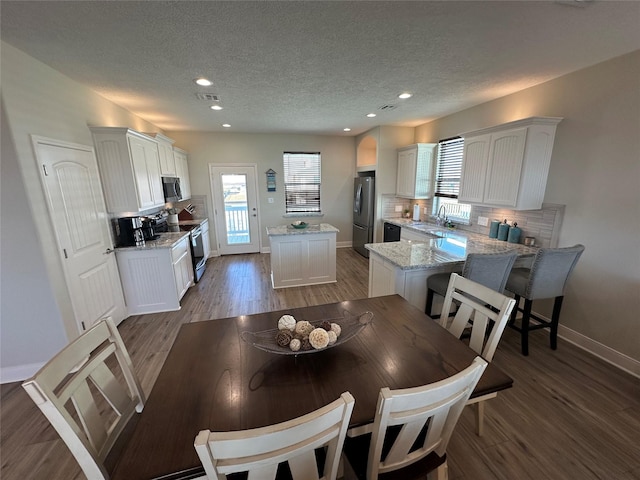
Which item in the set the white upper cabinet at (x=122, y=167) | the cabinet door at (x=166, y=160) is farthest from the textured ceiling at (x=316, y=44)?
the cabinet door at (x=166, y=160)

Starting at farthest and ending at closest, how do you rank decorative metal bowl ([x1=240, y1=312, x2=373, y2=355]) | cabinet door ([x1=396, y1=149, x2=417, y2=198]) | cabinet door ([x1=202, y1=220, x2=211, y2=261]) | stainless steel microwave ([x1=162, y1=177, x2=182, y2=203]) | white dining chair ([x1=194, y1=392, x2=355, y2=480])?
cabinet door ([x1=202, y1=220, x2=211, y2=261])
cabinet door ([x1=396, y1=149, x2=417, y2=198])
stainless steel microwave ([x1=162, y1=177, x2=182, y2=203])
decorative metal bowl ([x1=240, y1=312, x2=373, y2=355])
white dining chair ([x1=194, y1=392, x2=355, y2=480])

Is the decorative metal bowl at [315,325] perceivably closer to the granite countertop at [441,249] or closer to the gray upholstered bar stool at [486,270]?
the granite countertop at [441,249]

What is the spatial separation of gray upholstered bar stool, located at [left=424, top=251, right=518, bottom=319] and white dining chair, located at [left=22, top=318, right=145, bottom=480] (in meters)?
2.33

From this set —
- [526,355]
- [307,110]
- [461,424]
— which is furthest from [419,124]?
[461,424]

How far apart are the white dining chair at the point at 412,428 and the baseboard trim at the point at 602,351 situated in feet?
7.60

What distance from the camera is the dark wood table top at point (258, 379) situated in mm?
898

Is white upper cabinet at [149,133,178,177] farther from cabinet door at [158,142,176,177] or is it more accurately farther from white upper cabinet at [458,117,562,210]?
white upper cabinet at [458,117,562,210]

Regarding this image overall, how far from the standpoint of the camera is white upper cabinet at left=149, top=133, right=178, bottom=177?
3.98m

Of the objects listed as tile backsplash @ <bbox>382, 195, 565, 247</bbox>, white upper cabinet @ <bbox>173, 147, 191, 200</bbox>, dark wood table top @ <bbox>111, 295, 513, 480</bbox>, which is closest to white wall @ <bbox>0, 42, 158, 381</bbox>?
dark wood table top @ <bbox>111, 295, 513, 480</bbox>

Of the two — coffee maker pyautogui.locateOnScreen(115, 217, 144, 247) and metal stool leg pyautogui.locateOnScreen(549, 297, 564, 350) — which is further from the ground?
coffee maker pyautogui.locateOnScreen(115, 217, 144, 247)

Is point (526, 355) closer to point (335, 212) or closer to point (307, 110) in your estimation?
point (307, 110)

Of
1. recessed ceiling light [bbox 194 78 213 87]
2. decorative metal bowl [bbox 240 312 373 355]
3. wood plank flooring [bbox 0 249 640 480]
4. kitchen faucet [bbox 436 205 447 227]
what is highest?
recessed ceiling light [bbox 194 78 213 87]

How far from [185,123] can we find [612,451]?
240 inches

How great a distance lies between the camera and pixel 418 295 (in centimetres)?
261
